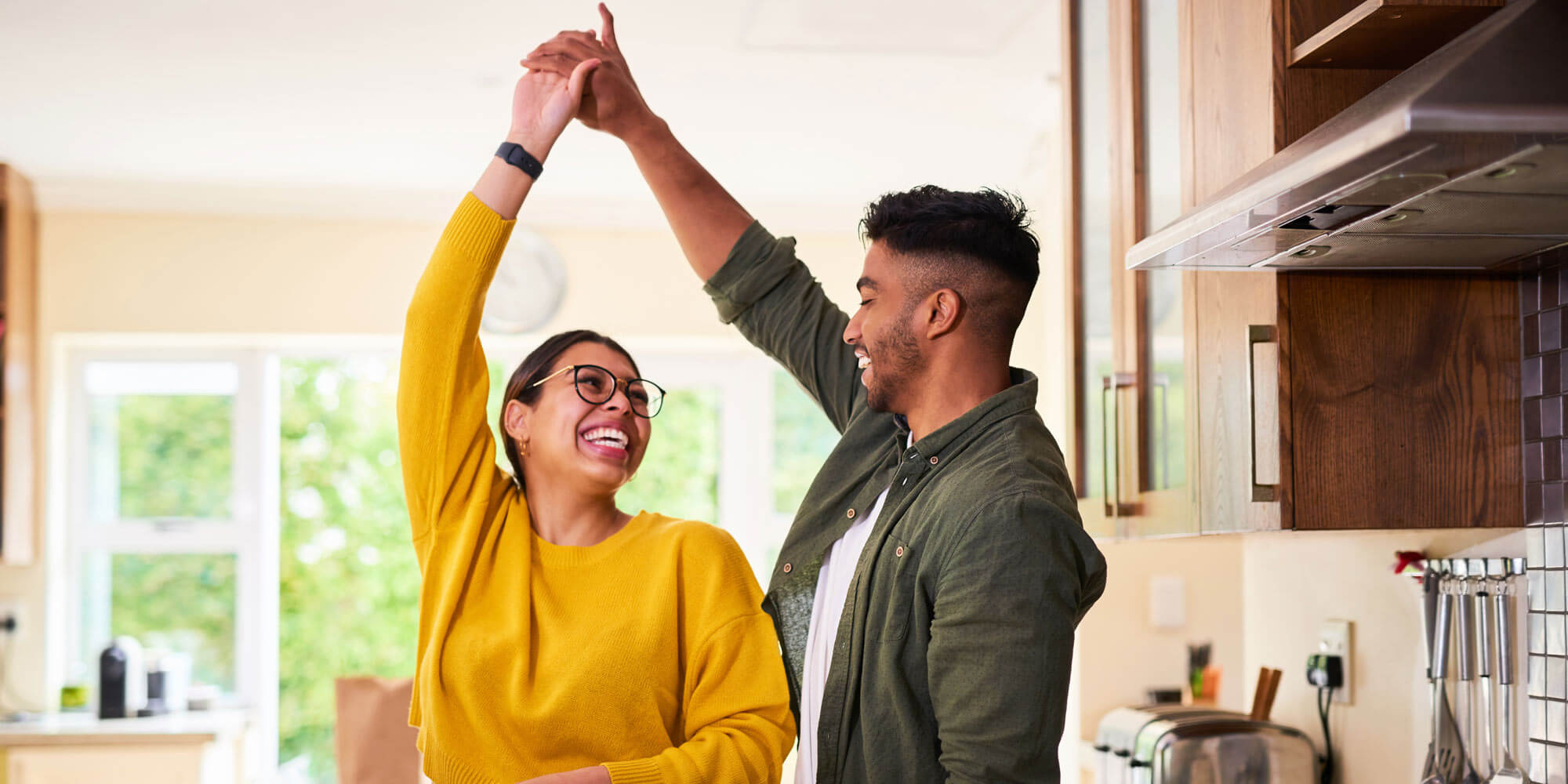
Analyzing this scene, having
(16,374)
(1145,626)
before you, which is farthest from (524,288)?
(1145,626)

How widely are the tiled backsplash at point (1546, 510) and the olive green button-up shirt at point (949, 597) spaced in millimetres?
617

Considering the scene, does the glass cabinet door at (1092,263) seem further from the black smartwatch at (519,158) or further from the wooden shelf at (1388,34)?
the black smartwatch at (519,158)

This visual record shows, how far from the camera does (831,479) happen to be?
1.71m

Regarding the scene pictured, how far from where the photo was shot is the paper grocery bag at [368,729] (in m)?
2.08

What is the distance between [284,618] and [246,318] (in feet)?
3.78

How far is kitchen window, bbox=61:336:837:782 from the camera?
505 cm

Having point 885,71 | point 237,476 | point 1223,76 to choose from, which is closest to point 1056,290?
point 885,71

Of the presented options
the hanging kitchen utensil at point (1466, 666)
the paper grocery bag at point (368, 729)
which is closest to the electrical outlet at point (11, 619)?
the paper grocery bag at point (368, 729)

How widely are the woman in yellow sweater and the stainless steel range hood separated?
2.09ft

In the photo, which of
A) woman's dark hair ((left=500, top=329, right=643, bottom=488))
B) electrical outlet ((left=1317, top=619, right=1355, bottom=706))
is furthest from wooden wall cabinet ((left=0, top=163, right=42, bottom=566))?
electrical outlet ((left=1317, top=619, right=1355, bottom=706))

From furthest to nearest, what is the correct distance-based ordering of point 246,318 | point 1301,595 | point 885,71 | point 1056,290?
1. point 246,318
2. point 1056,290
3. point 885,71
4. point 1301,595

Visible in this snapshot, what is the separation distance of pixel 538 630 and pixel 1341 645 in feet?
4.81

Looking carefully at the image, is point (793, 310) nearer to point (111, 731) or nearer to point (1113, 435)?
point (1113, 435)

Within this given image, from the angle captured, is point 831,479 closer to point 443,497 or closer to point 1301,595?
point 443,497
